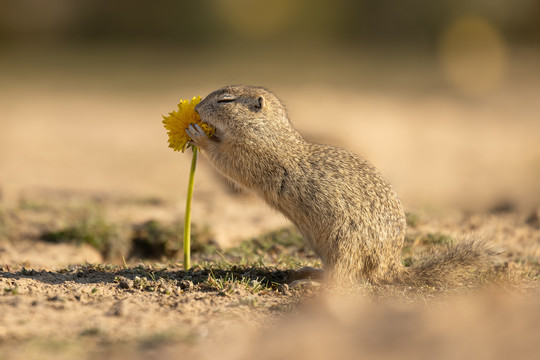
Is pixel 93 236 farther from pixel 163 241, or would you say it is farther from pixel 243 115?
pixel 243 115

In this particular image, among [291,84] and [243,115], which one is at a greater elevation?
[291,84]

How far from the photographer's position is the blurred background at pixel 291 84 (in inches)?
364

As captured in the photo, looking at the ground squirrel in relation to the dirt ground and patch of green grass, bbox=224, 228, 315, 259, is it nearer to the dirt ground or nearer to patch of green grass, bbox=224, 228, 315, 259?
the dirt ground

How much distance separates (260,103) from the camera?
14.7 feet

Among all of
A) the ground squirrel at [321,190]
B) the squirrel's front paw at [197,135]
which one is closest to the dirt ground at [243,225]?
the ground squirrel at [321,190]

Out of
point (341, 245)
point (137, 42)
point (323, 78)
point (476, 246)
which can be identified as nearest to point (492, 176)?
point (476, 246)

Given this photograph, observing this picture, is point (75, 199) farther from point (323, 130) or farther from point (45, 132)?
point (45, 132)

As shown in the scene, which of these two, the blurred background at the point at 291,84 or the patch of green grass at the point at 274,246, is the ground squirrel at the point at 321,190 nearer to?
the patch of green grass at the point at 274,246

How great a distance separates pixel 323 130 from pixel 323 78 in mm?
7361

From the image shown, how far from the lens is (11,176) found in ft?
28.3

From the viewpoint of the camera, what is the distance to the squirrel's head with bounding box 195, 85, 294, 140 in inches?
174

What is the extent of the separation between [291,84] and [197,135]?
446 inches

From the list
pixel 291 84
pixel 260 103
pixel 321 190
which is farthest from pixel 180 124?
pixel 291 84

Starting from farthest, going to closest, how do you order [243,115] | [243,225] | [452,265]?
[243,225] < [243,115] < [452,265]
